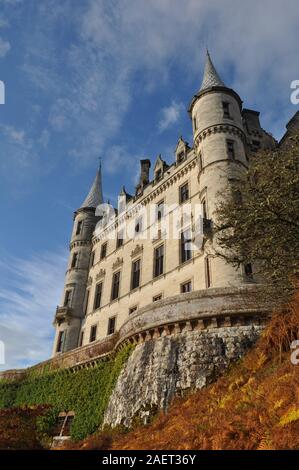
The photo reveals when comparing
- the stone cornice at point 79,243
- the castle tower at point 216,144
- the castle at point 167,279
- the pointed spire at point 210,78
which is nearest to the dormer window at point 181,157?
the castle at point 167,279

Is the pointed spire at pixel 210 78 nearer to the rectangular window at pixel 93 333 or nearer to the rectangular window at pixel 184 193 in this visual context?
the rectangular window at pixel 184 193

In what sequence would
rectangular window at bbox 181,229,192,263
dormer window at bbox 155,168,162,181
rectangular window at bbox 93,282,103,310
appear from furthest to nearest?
rectangular window at bbox 93,282,103,310
dormer window at bbox 155,168,162,181
rectangular window at bbox 181,229,192,263

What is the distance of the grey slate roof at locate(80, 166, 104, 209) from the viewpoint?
1674 inches

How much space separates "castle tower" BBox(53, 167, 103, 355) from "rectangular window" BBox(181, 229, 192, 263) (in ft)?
47.0

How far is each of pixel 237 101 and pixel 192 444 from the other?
26.6 m

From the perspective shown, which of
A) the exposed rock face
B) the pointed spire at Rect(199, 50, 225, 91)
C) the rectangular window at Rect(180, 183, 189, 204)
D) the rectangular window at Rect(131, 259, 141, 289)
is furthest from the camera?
the rectangular window at Rect(131, 259, 141, 289)

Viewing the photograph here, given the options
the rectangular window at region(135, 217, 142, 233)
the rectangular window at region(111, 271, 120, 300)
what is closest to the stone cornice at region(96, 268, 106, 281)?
the rectangular window at region(111, 271, 120, 300)

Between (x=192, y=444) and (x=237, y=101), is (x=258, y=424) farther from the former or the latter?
(x=237, y=101)

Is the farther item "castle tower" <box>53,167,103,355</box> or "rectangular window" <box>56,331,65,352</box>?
"castle tower" <box>53,167,103,355</box>

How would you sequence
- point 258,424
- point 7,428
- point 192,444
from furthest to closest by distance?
point 7,428, point 192,444, point 258,424

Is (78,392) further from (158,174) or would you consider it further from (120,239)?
A: (158,174)

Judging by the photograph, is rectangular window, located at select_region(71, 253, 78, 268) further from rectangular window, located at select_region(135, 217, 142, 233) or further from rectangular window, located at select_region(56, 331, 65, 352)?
rectangular window, located at select_region(135, 217, 142, 233)

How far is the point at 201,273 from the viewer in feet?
74.9
